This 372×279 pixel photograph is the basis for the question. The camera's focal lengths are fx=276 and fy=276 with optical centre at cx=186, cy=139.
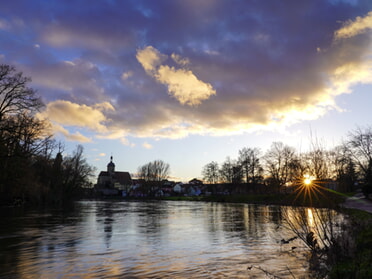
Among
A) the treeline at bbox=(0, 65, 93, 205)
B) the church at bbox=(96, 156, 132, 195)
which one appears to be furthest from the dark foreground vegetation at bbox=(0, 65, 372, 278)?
the church at bbox=(96, 156, 132, 195)

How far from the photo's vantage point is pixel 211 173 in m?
114

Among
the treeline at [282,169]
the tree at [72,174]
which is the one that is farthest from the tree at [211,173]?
the tree at [72,174]

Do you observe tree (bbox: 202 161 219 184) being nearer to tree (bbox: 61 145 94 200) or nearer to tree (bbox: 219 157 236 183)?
tree (bbox: 219 157 236 183)

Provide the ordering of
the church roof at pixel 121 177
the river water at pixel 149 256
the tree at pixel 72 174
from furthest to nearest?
the church roof at pixel 121 177
the tree at pixel 72 174
the river water at pixel 149 256

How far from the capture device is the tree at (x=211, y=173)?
113 m

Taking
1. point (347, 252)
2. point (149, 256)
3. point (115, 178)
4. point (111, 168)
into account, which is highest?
point (111, 168)

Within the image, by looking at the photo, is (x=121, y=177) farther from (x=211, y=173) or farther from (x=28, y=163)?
(x=28, y=163)

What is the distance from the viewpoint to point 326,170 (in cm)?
931

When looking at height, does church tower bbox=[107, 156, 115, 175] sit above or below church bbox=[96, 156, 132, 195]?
above

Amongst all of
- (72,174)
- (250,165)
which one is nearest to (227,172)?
(250,165)

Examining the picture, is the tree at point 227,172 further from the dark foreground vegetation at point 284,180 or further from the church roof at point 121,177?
the church roof at point 121,177

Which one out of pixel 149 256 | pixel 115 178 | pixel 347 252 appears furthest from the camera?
pixel 115 178

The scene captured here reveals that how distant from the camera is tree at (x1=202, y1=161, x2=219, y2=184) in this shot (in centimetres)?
11338

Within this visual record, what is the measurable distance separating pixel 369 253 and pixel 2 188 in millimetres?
46478
